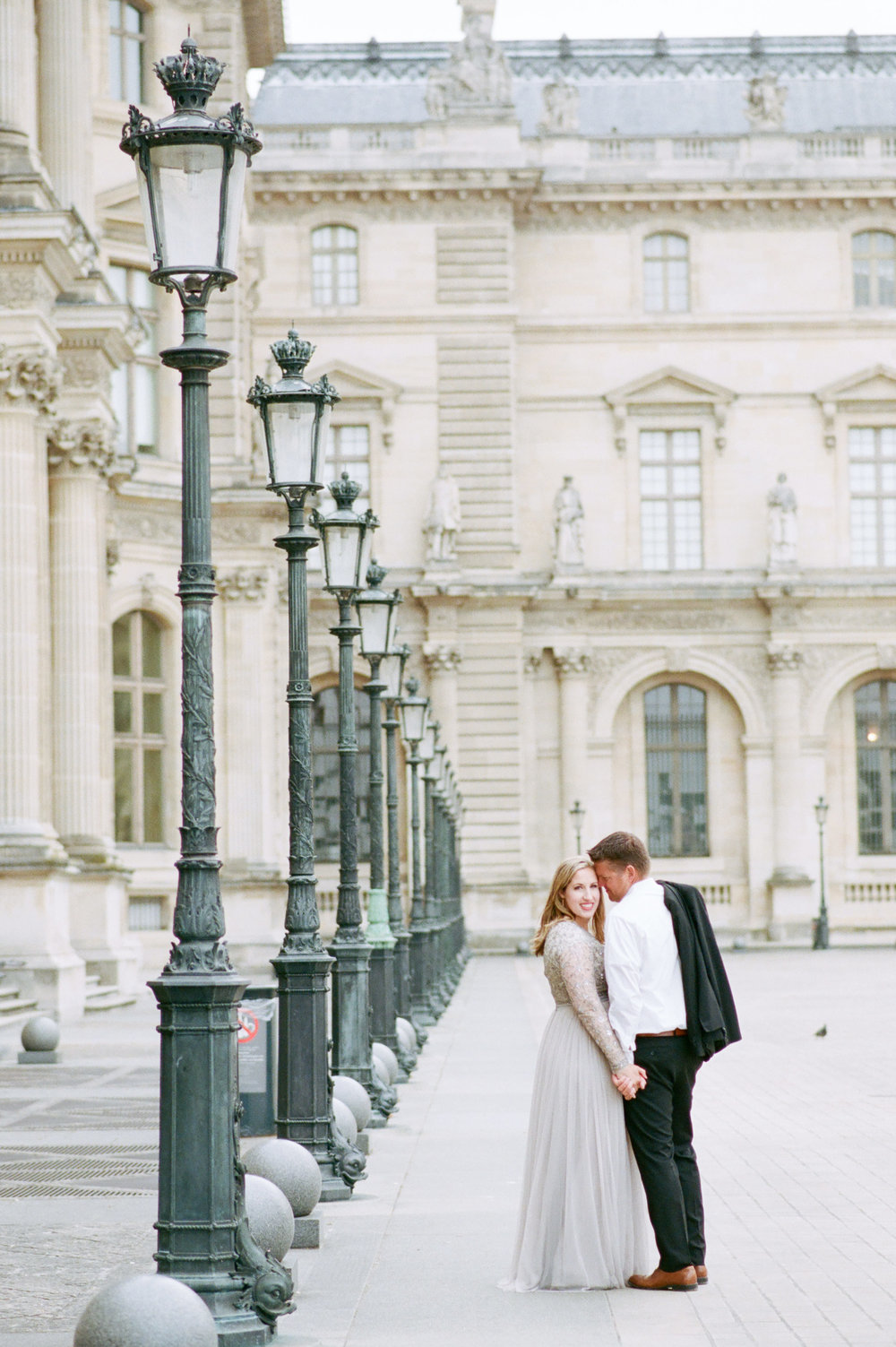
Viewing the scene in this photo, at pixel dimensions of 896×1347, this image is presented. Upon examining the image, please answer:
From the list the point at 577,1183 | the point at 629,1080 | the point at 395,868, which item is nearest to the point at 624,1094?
the point at 629,1080

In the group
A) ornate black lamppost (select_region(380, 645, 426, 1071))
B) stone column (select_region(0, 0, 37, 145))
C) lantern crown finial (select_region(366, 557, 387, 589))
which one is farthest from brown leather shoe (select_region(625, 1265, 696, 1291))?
stone column (select_region(0, 0, 37, 145))

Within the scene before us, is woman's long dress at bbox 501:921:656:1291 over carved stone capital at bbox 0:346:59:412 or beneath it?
beneath

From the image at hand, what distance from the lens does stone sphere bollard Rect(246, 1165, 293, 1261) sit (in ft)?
30.9

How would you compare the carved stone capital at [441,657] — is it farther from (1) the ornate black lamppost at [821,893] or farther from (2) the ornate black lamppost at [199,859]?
(2) the ornate black lamppost at [199,859]

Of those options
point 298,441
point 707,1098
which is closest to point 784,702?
point 707,1098

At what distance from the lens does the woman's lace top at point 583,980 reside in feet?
32.4

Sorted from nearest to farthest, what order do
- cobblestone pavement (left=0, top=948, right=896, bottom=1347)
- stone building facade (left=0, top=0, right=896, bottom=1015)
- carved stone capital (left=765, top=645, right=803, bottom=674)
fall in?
1. cobblestone pavement (left=0, top=948, right=896, bottom=1347)
2. stone building facade (left=0, top=0, right=896, bottom=1015)
3. carved stone capital (left=765, top=645, right=803, bottom=674)

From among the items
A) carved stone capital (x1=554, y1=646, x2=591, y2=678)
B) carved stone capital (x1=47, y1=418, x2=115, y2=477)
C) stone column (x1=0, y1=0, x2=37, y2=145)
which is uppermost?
stone column (x1=0, y1=0, x2=37, y2=145)

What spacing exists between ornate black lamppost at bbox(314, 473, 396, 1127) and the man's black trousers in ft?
19.5

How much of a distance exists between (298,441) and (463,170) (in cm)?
4369

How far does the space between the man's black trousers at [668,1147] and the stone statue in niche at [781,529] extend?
4731 centimetres

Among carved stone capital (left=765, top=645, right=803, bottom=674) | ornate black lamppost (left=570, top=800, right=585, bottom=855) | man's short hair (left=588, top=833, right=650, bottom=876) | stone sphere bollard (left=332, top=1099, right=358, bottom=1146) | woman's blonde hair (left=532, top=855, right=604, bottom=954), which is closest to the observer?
man's short hair (left=588, top=833, right=650, bottom=876)

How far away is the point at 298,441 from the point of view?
13336 mm

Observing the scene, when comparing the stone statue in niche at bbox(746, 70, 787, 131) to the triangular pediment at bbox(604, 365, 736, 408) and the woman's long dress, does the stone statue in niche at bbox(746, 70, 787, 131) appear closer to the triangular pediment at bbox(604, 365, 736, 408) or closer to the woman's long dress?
the triangular pediment at bbox(604, 365, 736, 408)
